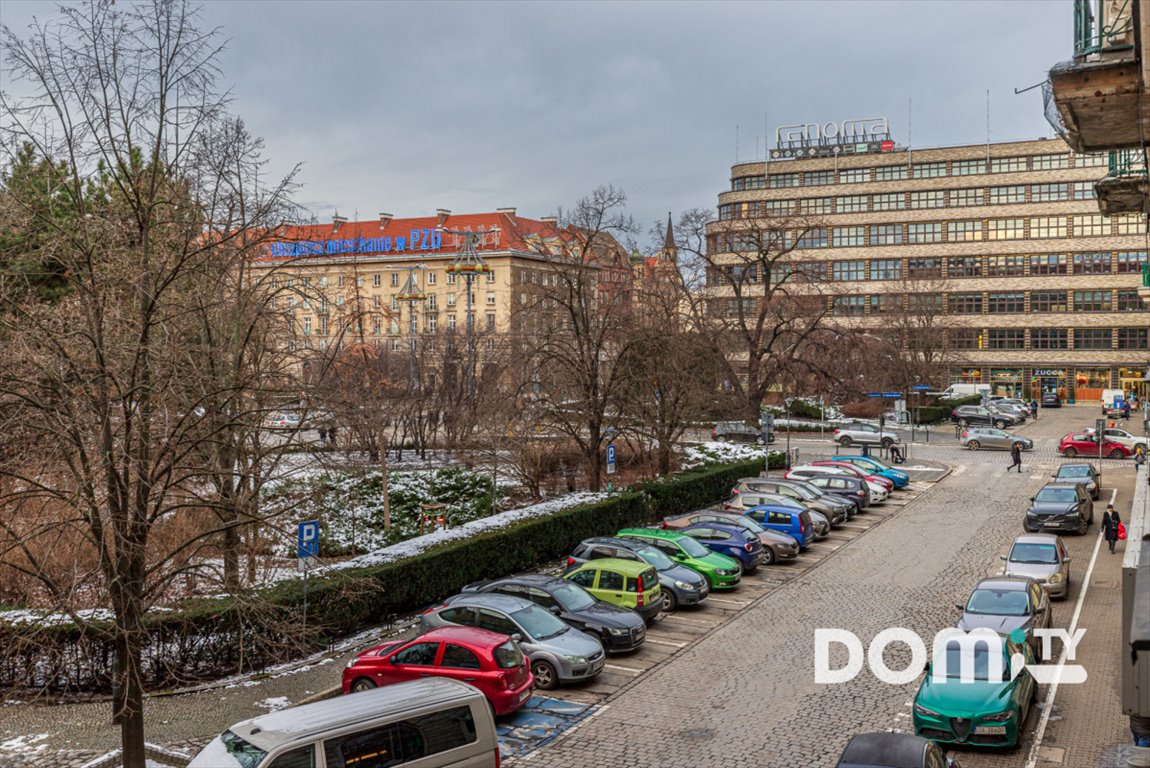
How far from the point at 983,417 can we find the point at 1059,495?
3404 centimetres

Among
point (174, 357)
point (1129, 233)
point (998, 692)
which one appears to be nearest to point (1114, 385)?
point (1129, 233)

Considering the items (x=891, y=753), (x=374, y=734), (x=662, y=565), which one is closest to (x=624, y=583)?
(x=662, y=565)

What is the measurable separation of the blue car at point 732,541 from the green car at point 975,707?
10746 mm

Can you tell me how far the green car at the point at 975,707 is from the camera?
13688mm

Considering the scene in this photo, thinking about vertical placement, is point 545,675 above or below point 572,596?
below

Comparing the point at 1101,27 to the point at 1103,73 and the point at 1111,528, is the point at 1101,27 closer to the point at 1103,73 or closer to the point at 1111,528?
the point at 1103,73

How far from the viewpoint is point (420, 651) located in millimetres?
15758

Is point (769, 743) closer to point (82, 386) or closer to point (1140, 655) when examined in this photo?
point (1140, 655)

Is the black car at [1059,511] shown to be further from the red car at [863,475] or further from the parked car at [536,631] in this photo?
the parked car at [536,631]

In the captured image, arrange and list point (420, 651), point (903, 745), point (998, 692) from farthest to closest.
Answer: point (420, 651)
point (998, 692)
point (903, 745)

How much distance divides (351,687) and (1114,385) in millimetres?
86249

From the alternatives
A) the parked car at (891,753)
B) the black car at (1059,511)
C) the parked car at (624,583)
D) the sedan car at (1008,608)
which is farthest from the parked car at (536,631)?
the black car at (1059,511)

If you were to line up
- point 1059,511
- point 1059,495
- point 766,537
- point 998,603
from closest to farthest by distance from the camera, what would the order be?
point 998,603
point 766,537
point 1059,511
point 1059,495

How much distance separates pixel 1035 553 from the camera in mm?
22891
